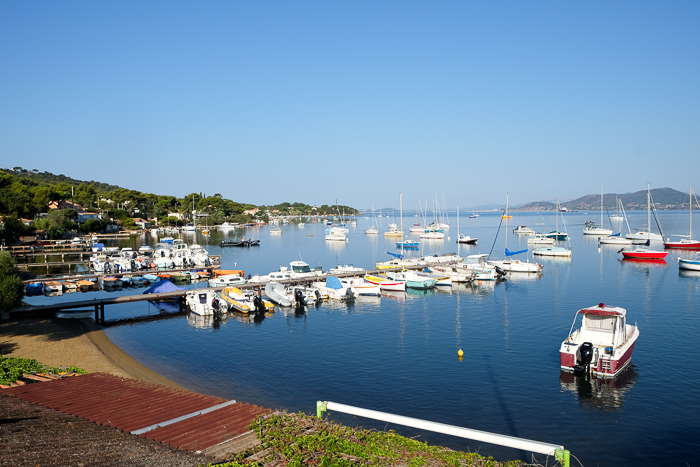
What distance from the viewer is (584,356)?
25.6 metres

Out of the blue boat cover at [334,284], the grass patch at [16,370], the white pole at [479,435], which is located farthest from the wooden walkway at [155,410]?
the blue boat cover at [334,284]

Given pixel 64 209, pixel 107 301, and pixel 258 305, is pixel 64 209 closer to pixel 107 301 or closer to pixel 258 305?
pixel 107 301

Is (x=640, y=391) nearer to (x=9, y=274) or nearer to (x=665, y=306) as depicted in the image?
(x=665, y=306)

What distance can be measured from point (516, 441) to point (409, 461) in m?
2.38

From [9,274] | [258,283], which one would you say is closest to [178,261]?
[258,283]

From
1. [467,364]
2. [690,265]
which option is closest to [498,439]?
[467,364]

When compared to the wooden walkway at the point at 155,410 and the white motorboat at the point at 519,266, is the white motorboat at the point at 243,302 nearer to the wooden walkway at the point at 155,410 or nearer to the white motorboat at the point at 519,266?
the wooden walkway at the point at 155,410

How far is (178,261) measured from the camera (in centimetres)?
7550

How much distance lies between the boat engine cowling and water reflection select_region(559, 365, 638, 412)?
0.59m

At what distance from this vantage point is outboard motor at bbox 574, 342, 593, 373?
25.5 metres

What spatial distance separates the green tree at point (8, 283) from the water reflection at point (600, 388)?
3463cm

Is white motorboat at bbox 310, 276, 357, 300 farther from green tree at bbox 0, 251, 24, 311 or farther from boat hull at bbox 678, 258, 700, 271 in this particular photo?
boat hull at bbox 678, 258, 700, 271

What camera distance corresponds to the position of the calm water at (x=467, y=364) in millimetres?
20531

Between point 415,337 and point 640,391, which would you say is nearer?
point 640,391
